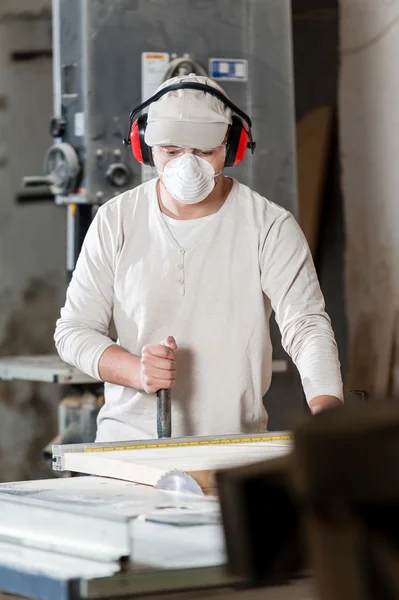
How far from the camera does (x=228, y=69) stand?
11.4 feet

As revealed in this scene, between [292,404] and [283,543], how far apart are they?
3.01 m

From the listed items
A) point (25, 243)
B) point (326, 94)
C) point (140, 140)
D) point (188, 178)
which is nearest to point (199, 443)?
point (188, 178)

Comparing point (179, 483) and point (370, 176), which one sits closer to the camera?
point (179, 483)

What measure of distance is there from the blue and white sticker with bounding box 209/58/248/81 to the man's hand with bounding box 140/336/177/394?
1.73 m

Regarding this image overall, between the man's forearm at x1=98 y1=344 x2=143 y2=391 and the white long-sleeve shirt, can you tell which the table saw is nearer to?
the man's forearm at x1=98 y1=344 x2=143 y2=391

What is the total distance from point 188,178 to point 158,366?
420mm

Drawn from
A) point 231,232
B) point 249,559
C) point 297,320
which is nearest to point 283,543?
point 249,559

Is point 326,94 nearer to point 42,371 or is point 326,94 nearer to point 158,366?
point 42,371

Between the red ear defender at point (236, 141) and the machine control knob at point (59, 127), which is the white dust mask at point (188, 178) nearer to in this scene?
Result: the red ear defender at point (236, 141)

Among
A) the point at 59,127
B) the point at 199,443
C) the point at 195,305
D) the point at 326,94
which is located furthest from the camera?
the point at 326,94

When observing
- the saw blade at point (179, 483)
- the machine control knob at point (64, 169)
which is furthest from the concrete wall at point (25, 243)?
the saw blade at point (179, 483)

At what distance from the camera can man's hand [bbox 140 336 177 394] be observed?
193 centimetres

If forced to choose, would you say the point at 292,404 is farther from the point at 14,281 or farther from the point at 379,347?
the point at 14,281

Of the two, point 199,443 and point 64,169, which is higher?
point 64,169
